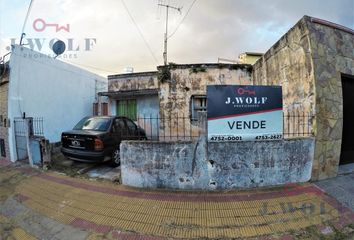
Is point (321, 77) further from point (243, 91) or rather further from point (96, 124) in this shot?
point (96, 124)

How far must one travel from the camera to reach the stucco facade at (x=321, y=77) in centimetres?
495

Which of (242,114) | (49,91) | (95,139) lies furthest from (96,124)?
(49,91)

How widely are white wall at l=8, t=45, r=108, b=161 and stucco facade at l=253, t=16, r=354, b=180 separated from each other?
9.45 metres

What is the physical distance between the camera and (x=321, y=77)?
16.4ft

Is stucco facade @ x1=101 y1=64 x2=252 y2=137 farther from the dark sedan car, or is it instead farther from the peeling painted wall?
the peeling painted wall

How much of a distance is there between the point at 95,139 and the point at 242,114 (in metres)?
3.95

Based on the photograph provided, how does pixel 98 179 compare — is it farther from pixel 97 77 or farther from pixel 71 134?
pixel 97 77

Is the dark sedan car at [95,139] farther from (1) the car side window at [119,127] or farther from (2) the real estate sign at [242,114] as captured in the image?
(2) the real estate sign at [242,114]

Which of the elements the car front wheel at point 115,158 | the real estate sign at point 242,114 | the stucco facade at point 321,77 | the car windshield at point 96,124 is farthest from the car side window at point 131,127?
the stucco facade at point 321,77

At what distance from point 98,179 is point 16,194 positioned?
190 centimetres

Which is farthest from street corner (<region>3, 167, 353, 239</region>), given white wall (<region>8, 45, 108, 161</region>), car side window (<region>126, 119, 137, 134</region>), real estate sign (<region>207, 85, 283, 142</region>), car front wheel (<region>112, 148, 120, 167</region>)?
white wall (<region>8, 45, 108, 161</region>)

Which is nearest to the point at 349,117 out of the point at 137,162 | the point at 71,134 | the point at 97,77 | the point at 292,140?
the point at 292,140

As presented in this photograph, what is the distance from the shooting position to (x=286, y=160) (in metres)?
4.68

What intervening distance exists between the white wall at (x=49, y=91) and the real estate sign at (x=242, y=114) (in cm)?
771
